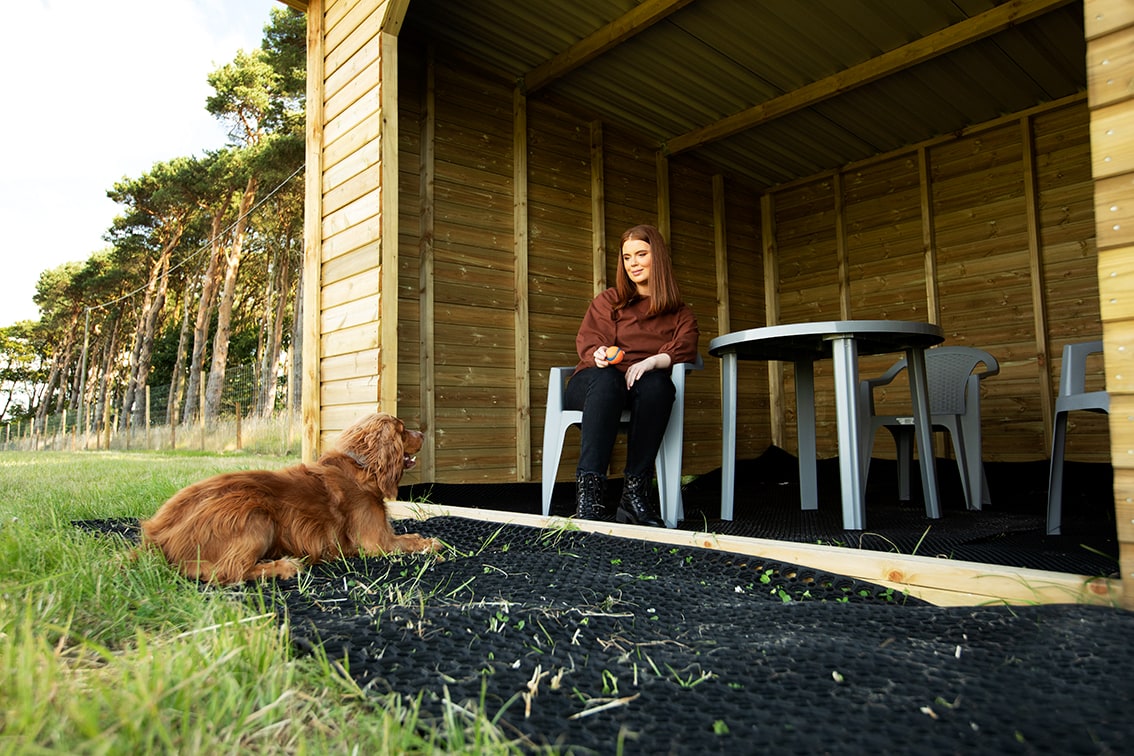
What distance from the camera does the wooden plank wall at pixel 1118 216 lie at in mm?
1275

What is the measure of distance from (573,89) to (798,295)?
114 inches

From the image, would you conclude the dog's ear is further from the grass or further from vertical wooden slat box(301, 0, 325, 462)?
vertical wooden slat box(301, 0, 325, 462)

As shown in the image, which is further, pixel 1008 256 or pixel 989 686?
pixel 1008 256

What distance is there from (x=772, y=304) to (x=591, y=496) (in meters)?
4.52

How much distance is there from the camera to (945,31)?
439 centimetres

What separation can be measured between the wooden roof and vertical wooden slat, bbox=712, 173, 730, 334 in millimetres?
591

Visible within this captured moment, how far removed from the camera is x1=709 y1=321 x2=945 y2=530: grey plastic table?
248 centimetres

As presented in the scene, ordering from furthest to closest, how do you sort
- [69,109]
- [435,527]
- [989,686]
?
1. [69,109]
2. [435,527]
3. [989,686]

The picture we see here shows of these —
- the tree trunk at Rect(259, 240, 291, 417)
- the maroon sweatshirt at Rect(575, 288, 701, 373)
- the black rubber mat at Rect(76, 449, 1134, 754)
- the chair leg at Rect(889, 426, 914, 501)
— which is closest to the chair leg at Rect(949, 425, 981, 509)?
the chair leg at Rect(889, 426, 914, 501)

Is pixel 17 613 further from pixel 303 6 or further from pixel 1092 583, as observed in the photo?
pixel 303 6

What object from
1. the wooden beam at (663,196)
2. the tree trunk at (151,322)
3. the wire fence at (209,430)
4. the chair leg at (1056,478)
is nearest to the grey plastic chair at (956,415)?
the chair leg at (1056,478)

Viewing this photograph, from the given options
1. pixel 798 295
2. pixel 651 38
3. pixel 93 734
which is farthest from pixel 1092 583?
pixel 798 295

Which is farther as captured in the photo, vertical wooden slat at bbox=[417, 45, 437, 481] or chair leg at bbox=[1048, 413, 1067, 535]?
vertical wooden slat at bbox=[417, 45, 437, 481]

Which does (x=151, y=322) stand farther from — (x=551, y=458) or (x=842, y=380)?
(x=842, y=380)
